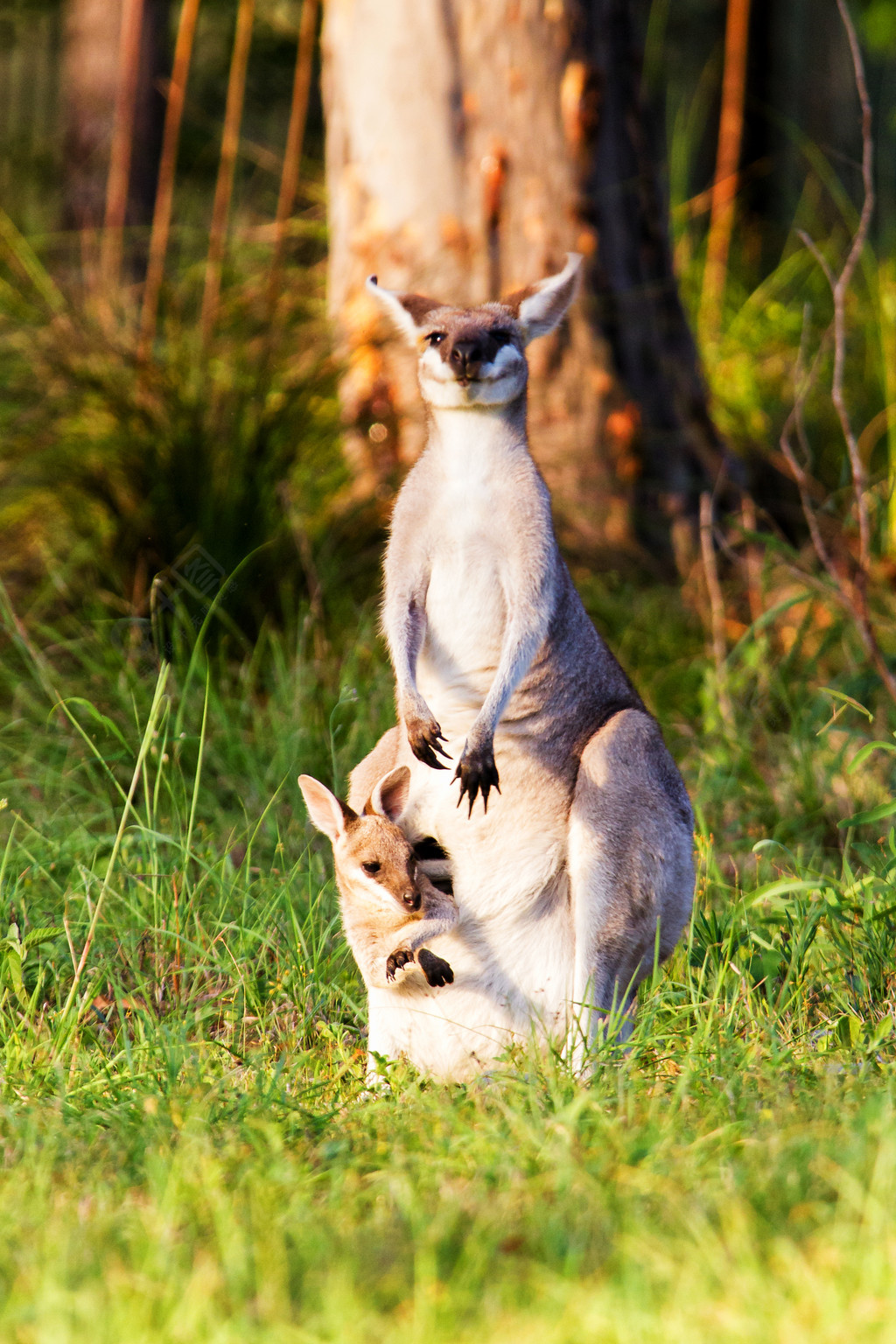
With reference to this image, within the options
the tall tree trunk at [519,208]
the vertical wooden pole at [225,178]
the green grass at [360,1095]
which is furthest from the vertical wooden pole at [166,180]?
the green grass at [360,1095]

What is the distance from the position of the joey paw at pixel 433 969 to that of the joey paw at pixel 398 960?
2cm

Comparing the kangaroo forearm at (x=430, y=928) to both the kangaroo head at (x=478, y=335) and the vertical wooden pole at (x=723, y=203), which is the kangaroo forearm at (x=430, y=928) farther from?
the vertical wooden pole at (x=723, y=203)

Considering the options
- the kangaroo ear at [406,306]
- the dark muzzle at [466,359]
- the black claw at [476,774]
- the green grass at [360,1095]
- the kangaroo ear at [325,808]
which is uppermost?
the kangaroo ear at [406,306]

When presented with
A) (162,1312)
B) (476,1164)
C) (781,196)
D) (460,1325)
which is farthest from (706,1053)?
(781,196)

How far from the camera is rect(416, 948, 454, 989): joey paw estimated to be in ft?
10.0

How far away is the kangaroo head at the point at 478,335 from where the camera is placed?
3256 millimetres

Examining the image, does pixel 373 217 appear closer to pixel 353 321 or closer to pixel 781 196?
pixel 353 321

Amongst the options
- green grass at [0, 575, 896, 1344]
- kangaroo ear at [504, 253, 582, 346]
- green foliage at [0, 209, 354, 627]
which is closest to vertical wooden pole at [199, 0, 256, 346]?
green foliage at [0, 209, 354, 627]

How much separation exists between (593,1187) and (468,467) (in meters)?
1.68

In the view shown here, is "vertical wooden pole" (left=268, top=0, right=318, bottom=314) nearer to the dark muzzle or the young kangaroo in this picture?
the dark muzzle

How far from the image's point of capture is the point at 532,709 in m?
3.28

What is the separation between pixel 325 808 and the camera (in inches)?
134

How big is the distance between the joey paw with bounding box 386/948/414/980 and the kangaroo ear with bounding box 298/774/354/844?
0.35m

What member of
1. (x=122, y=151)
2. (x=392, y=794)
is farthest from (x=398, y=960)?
(x=122, y=151)
